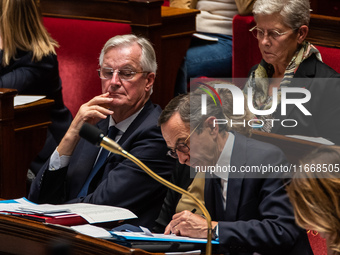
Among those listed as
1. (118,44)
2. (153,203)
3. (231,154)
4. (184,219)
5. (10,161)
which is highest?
(118,44)

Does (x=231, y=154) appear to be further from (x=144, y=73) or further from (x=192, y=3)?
(x=192, y=3)

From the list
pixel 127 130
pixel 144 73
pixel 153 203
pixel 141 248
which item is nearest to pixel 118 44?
pixel 144 73

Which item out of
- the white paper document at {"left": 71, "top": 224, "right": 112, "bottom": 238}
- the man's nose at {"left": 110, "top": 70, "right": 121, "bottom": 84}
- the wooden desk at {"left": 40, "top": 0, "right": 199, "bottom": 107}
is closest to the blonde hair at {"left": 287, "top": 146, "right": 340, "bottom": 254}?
the white paper document at {"left": 71, "top": 224, "right": 112, "bottom": 238}

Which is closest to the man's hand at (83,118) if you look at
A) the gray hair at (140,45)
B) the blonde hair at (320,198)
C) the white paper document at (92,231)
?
the gray hair at (140,45)

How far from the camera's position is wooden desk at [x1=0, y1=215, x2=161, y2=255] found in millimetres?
1874

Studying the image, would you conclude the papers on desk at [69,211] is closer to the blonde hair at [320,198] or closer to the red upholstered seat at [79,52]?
the blonde hair at [320,198]

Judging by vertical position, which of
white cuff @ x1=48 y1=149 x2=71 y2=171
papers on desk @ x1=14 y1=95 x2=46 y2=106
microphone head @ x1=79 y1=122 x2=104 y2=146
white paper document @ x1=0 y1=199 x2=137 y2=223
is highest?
microphone head @ x1=79 y1=122 x2=104 y2=146

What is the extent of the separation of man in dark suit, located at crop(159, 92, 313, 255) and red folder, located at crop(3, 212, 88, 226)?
12.2 inches

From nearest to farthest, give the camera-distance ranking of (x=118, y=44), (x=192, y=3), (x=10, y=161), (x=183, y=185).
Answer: (x=183, y=185) < (x=118, y=44) < (x=10, y=161) < (x=192, y=3)

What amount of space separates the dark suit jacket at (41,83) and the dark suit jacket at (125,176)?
1093 mm

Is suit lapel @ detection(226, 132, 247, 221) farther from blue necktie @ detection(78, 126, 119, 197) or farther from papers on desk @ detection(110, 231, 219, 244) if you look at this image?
blue necktie @ detection(78, 126, 119, 197)

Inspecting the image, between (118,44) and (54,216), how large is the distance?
1.07m

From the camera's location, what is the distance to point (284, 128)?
3244mm

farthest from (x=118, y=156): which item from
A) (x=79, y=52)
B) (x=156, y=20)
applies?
(x=79, y=52)
